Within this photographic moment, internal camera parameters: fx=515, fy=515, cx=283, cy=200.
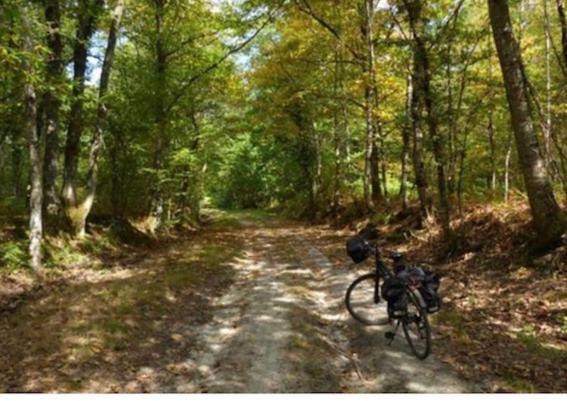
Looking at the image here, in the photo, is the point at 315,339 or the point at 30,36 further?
the point at 30,36

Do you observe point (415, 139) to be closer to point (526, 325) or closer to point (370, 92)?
point (370, 92)

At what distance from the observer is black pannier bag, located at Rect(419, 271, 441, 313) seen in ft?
23.7

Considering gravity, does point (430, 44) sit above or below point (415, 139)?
above

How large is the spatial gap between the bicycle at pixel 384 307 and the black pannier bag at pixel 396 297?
6 cm

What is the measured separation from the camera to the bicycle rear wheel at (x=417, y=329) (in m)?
6.74

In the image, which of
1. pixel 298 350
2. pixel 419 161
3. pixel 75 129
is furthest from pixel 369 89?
pixel 298 350

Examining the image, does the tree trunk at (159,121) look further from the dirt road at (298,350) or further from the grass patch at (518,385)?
the grass patch at (518,385)

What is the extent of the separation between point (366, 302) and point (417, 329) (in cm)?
175

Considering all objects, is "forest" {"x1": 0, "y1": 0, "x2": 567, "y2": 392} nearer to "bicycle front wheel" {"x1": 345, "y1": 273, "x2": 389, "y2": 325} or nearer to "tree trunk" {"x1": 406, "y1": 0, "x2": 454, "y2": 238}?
"tree trunk" {"x1": 406, "y1": 0, "x2": 454, "y2": 238}

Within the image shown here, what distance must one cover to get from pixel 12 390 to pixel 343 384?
3.84 meters

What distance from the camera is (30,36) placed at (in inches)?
400

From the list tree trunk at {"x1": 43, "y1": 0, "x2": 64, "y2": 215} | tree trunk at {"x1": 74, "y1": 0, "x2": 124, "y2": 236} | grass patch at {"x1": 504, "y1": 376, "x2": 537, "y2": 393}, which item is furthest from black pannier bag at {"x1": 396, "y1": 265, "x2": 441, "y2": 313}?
tree trunk at {"x1": 43, "y1": 0, "x2": 64, "y2": 215}

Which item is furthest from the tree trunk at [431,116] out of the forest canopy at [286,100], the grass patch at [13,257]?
the grass patch at [13,257]
